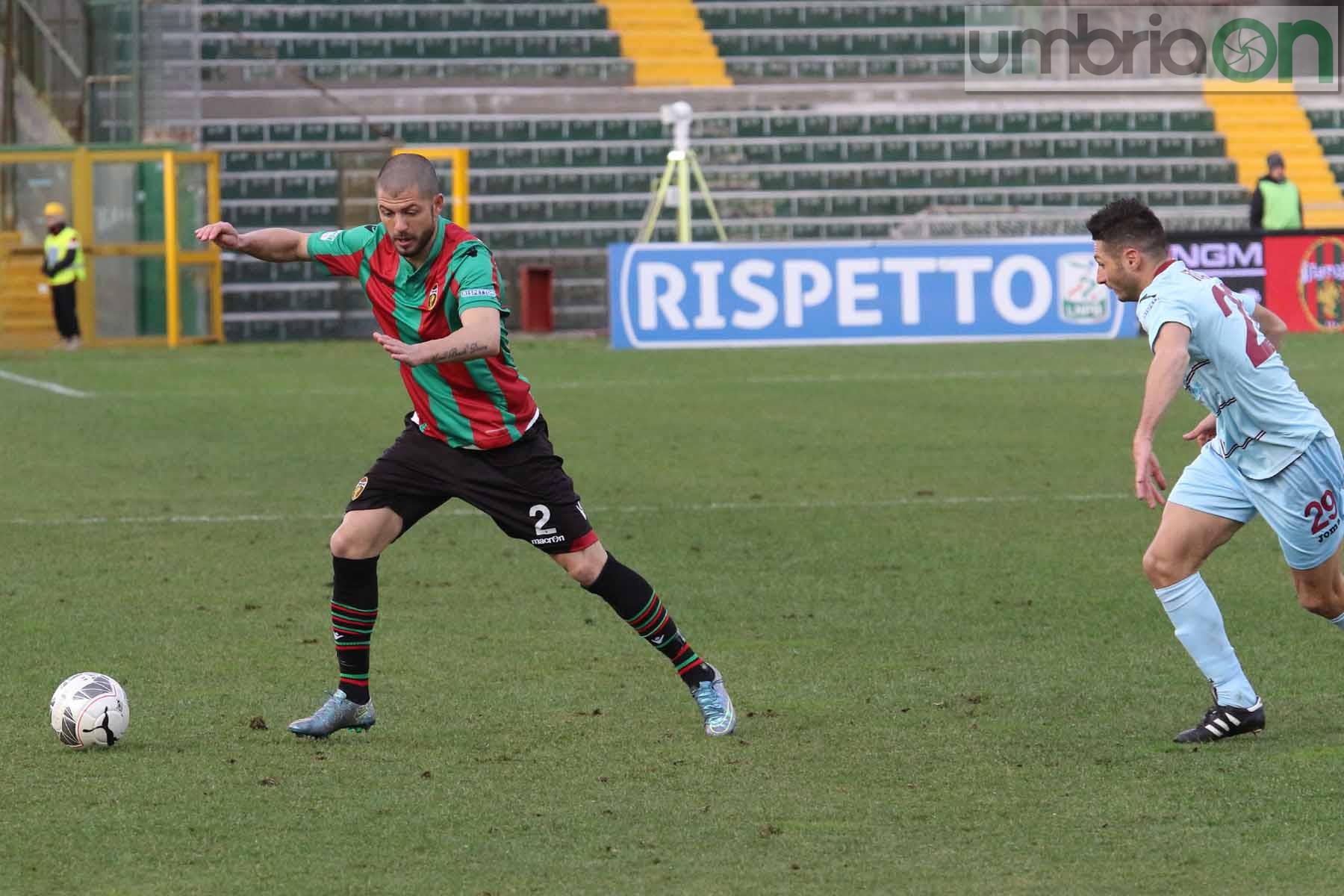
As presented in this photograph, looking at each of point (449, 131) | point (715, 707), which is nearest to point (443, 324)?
point (715, 707)

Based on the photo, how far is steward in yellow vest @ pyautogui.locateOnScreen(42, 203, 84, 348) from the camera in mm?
24203

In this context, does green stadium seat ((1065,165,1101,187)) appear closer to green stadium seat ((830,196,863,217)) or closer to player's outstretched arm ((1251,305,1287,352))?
green stadium seat ((830,196,863,217))

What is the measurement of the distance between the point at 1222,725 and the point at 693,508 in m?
5.62

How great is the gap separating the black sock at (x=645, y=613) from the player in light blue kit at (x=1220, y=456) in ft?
4.54

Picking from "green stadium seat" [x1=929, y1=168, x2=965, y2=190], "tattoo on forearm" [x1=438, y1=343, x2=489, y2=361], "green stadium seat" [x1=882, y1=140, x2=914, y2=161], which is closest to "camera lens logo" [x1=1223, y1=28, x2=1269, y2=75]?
"green stadium seat" [x1=929, y1=168, x2=965, y2=190]

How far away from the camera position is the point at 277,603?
27.9ft

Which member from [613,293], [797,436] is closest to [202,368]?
[613,293]

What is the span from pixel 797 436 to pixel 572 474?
2454 mm

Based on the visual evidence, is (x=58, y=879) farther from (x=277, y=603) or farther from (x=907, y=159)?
(x=907, y=159)

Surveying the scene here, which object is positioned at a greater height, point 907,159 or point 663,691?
point 907,159

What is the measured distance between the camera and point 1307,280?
942 inches

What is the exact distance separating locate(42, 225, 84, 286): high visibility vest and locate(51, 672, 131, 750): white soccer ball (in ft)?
63.3

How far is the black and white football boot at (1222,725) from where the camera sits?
589 cm

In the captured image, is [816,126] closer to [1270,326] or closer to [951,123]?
[951,123]
